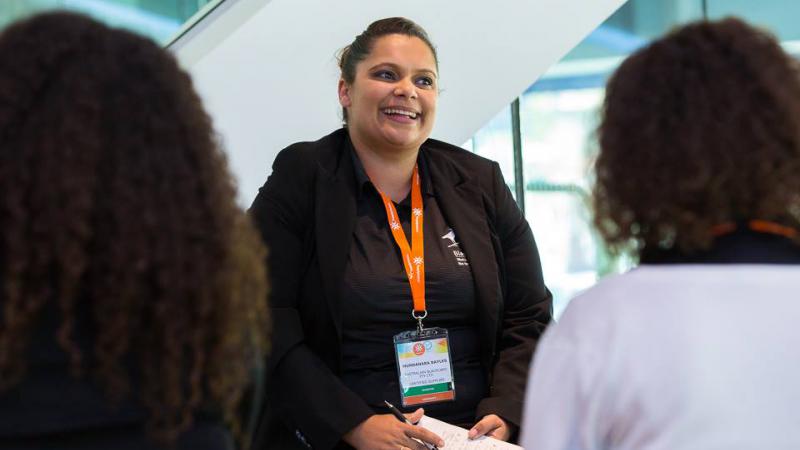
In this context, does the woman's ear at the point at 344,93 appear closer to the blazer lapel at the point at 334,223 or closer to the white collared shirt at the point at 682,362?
the blazer lapel at the point at 334,223

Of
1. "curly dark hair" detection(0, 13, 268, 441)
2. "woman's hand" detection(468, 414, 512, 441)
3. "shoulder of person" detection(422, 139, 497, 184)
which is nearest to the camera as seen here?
"curly dark hair" detection(0, 13, 268, 441)

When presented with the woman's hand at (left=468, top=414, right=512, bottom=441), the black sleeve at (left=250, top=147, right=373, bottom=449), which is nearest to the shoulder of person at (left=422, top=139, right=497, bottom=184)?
the black sleeve at (left=250, top=147, right=373, bottom=449)

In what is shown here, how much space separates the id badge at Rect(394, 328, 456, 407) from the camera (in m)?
2.40

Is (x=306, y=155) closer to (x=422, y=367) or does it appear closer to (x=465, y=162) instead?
(x=465, y=162)

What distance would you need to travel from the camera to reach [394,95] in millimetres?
2629

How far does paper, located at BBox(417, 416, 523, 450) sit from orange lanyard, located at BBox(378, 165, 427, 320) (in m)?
0.28

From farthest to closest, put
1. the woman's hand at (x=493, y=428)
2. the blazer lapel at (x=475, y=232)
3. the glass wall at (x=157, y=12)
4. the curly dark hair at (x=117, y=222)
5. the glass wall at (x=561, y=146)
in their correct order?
the glass wall at (x=561, y=146) < the glass wall at (x=157, y=12) < the blazer lapel at (x=475, y=232) < the woman's hand at (x=493, y=428) < the curly dark hair at (x=117, y=222)

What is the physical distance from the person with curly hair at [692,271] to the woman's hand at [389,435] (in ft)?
2.87

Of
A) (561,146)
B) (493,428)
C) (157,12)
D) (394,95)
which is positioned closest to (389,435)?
(493,428)

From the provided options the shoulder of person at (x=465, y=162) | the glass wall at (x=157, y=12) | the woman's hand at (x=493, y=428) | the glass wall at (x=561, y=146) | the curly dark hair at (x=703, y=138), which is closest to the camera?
the curly dark hair at (x=703, y=138)

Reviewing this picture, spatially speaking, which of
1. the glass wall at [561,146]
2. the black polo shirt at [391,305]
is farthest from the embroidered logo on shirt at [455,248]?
the glass wall at [561,146]

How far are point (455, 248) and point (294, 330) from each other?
1.60 feet

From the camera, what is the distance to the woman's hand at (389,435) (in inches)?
88.4

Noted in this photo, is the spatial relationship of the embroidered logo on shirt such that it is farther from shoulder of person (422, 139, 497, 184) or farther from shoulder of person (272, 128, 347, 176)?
shoulder of person (272, 128, 347, 176)
